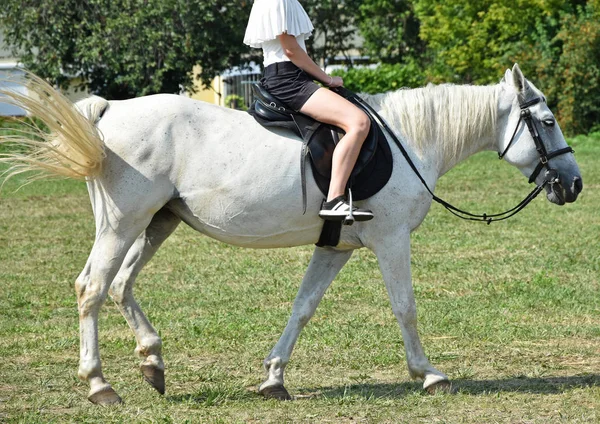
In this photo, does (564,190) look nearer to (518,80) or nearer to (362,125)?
(518,80)

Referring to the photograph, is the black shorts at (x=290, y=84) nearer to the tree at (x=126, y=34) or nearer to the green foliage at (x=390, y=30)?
the tree at (x=126, y=34)

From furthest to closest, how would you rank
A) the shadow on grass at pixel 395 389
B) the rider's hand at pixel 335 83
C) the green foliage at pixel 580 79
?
the green foliage at pixel 580 79
the rider's hand at pixel 335 83
the shadow on grass at pixel 395 389

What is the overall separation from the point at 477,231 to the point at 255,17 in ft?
26.0

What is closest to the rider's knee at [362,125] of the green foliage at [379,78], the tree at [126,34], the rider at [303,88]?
the rider at [303,88]

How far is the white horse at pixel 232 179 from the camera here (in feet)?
18.8

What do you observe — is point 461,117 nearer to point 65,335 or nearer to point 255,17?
point 255,17

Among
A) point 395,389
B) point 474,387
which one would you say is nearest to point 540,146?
point 474,387

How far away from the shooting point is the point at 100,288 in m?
5.72

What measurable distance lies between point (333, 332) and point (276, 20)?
115 inches

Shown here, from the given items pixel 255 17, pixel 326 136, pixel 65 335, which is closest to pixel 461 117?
pixel 326 136

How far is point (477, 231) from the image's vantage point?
1323 cm

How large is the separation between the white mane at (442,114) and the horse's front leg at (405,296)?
673 millimetres

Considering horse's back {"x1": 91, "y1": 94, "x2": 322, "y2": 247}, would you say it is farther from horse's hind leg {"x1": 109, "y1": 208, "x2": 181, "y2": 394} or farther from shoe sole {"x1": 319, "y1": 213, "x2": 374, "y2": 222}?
horse's hind leg {"x1": 109, "y1": 208, "x2": 181, "y2": 394}

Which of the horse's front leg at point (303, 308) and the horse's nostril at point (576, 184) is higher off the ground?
the horse's nostril at point (576, 184)
